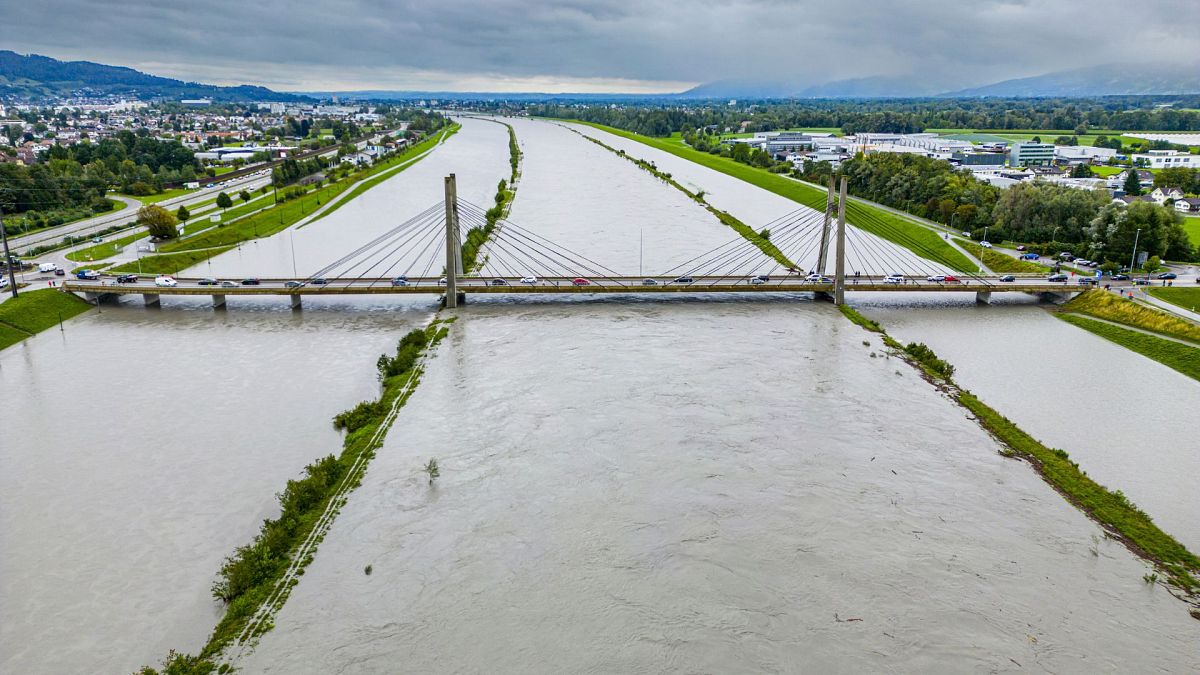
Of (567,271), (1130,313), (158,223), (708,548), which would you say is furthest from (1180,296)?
(158,223)

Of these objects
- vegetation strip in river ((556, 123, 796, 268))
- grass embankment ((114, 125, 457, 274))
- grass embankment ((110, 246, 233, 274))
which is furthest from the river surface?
grass embankment ((114, 125, 457, 274))

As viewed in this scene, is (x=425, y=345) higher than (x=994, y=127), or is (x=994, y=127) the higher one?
(x=994, y=127)

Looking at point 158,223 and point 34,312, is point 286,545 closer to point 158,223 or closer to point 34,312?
point 34,312

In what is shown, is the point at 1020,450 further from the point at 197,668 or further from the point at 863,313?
the point at 197,668

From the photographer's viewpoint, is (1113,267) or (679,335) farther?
(1113,267)

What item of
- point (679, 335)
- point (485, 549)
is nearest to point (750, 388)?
point (679, 335)

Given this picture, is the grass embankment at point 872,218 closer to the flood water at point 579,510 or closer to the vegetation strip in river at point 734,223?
the vegetation strip in river at point 734,223

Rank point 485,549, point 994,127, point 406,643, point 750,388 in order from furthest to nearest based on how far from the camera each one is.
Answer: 1. point 994,127
2. point 750,388
3. point 485,549
4. point 406,643
